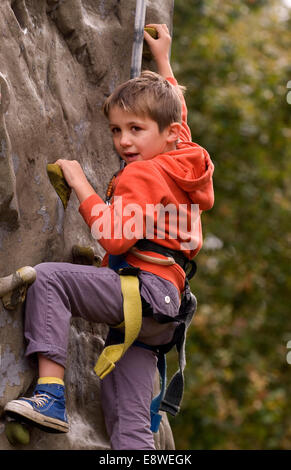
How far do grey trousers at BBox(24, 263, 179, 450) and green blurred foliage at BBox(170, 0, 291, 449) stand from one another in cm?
496

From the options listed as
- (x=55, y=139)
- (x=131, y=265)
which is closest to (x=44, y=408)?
(x=131, y=265)

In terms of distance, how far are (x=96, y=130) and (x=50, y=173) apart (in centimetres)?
64

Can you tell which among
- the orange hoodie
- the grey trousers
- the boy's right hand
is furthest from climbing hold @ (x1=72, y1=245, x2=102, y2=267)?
the boy's right hand

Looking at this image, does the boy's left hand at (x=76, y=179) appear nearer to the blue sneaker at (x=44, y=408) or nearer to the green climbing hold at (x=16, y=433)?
the blue sneaker at (x=44, y=408)

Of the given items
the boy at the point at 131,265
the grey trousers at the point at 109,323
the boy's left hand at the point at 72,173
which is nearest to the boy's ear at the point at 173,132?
the boy at the point at 131,265

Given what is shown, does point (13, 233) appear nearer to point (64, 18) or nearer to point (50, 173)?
point (50, 173)

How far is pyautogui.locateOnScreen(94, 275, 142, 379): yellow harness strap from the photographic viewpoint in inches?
109

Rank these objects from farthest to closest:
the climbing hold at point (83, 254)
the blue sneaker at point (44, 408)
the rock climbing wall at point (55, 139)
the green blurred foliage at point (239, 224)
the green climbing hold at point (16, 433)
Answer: the green blurred foliage at point (239, 224)
the climbing hold at point (83, 254)
the rock climbing wall at point (55, 139)
the green climbing hold at point (16, 433)
the blue sneaker at point (44, 408)

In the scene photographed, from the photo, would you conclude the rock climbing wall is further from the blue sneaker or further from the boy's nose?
the boy's nose

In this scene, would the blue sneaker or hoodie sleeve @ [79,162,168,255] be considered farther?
hoodie sleeve @ [79,162,168,255]

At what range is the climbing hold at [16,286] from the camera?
2.66 metres

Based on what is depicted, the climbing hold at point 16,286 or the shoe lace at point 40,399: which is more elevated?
the climbing hold at point 16,286

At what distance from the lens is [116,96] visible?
2.97 metres
